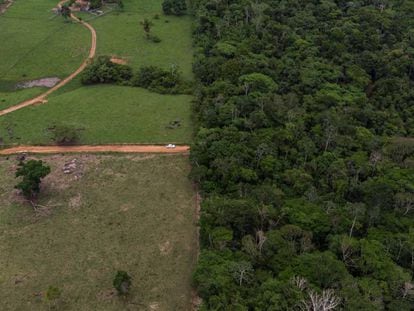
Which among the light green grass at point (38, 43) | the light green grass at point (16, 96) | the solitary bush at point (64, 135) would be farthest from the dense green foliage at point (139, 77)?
the solitary bush at point (64, 135)

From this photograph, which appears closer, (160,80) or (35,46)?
(160,80)

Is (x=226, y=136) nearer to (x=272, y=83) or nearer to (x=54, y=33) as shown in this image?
(x=272, y=83)

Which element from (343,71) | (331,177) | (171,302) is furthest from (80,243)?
(343,71)

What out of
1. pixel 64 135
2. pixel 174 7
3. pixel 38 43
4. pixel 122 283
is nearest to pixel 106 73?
pixel 64 135

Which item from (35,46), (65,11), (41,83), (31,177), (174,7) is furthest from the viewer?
(174,7)

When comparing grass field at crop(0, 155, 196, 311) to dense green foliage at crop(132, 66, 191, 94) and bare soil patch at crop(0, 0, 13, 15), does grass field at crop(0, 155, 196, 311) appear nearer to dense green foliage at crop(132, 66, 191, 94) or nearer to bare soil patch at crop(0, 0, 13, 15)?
dense green foliage at crop(132, 66, 191, 94)

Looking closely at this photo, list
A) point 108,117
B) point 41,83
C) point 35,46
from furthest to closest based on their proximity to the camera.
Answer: point 35,46 < point 41,83 < point 108,117

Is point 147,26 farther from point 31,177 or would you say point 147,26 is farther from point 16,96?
point 31,177
